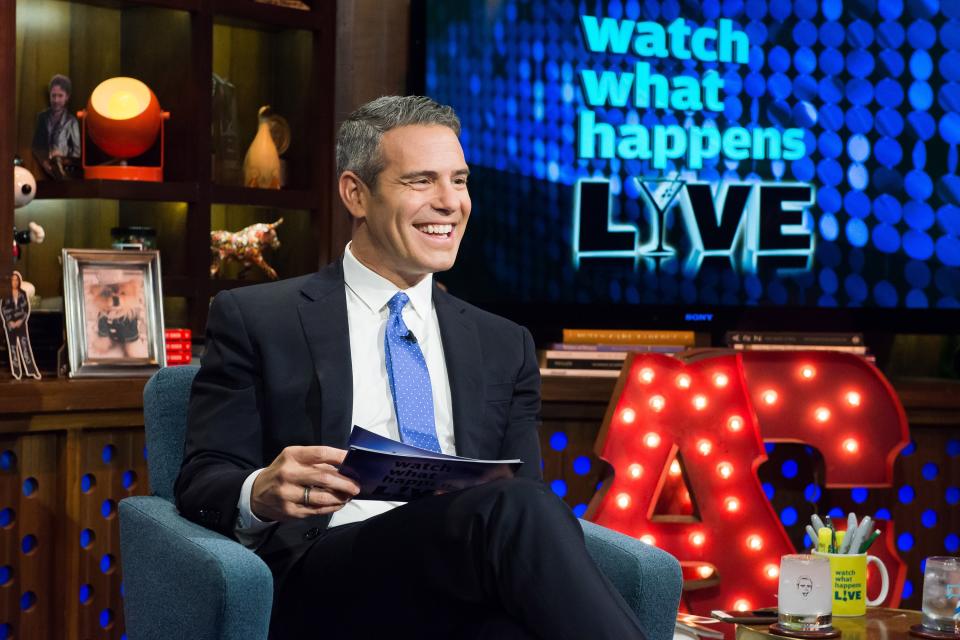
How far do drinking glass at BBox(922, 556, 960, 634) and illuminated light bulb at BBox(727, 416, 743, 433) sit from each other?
3.70 ft

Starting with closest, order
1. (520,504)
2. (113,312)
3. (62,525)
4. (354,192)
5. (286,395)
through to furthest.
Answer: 1. (520,504)
2. (286,395)
3. (354,192)
4. (62,525)
5. (113,312)

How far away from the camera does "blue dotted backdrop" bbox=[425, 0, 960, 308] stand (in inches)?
155

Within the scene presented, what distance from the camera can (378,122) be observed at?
232 cm

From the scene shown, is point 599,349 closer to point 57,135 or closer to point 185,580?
point 57,135

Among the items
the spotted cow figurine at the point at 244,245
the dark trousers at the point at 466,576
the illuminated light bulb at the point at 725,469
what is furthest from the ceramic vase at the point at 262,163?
the dark trousers at the point at 466,576

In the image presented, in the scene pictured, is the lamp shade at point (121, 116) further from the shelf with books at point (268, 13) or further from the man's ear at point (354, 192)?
the man's ear at point (354, 192)

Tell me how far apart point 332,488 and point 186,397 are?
24.2 inches

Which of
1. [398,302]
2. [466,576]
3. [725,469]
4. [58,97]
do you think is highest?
[58,97]


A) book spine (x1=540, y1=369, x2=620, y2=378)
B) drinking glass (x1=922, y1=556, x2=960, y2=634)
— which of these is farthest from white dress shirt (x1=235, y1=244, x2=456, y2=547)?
book spine (x1=540, y1=369, x2=620, y2=378)

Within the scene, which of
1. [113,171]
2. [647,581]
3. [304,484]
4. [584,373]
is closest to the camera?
[304,484]

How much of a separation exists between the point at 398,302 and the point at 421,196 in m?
0.19

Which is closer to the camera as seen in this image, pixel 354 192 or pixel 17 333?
pixel 354 192

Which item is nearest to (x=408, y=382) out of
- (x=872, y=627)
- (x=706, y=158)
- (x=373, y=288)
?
(x=373, y=288)

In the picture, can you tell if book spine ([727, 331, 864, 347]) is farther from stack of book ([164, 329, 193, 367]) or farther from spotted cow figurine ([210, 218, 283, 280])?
stack of book ([164, 329, 193, 367])
